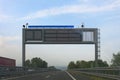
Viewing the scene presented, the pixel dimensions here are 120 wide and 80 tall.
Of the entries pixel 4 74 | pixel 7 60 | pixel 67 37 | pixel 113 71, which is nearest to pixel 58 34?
pixel 67 37

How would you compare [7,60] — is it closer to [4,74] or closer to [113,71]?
[4,74]

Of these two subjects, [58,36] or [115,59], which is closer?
[58,36]

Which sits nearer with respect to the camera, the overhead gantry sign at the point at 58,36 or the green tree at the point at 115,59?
the overhead gantry sign at the point at 58,36

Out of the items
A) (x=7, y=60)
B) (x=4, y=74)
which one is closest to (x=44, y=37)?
(x=7, y=60)

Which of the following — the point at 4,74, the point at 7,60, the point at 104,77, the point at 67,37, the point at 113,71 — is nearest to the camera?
the point at 113,71

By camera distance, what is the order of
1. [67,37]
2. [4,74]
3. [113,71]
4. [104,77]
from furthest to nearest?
[67,37] → [4,74] → [104,77] → [113,71]

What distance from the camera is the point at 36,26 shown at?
72.6 m

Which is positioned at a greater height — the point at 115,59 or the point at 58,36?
the point at 58,36

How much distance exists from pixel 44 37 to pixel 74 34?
21.3 ft

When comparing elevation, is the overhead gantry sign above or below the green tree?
above

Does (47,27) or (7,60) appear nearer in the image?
(7,60)

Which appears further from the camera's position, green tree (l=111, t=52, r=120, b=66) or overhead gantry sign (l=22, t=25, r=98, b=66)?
green tree (l=111, t=52, r=120, b=66)

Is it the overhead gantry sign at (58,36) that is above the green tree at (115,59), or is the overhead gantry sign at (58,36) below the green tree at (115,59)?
above

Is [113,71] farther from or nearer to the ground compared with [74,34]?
nearer to the ground
